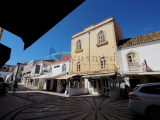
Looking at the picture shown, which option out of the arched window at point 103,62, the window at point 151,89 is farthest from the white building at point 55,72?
the window at point 151,89

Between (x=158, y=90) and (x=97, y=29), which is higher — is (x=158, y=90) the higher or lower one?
the lower one

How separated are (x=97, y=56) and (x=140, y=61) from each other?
5477 millimetres

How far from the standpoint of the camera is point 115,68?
1098cm

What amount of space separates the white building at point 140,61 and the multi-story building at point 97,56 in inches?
42.3

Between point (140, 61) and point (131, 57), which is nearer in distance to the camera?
point (140, 61)

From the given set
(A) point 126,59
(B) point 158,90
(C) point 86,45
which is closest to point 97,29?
(C) point 86,45

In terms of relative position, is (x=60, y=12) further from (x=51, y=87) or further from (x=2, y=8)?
(x=51, y=87)

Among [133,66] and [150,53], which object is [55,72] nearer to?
[133,66]

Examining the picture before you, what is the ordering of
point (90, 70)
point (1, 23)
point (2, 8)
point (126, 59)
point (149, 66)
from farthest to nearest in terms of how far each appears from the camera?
1. point (90, 70)
2. point (126, 59)
3. point (149, 66)
4. point (1, 23)
5. point (2, 8)

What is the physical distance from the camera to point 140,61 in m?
9.77

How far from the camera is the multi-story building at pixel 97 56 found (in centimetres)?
1158

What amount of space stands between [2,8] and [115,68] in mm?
11450

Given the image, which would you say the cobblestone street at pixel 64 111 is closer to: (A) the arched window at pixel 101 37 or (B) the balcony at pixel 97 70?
(B) the balcony at pixel 97 70


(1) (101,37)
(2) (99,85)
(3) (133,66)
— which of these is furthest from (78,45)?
(3) (133,66)
